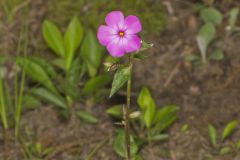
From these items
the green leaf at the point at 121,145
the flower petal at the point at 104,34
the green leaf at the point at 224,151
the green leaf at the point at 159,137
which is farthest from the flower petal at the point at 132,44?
the green leaf at the point at 224,151

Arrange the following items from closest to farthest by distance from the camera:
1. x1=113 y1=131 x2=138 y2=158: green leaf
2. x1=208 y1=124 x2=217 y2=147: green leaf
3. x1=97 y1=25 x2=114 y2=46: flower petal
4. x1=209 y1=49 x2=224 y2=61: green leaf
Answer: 1. x1=97 y1=25 x2=114 y2=46: flower petal
2. x1=113 y1=131 x2=138 y2=158: green leaf
3. x1=208 y1=124 x2=217 y2=147: green leaf
4. x1=209 y1=49 x2=224 y2=61: green leaf

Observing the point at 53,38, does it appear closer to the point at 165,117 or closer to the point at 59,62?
the point at 59,62

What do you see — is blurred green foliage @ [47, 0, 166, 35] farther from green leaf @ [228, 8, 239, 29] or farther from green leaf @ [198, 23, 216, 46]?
green leaf @ [228, 8, 239, 29]

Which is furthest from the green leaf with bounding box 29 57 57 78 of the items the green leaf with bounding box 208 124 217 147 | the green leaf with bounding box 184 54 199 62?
the green leaf with bounding box 208 124 217 147

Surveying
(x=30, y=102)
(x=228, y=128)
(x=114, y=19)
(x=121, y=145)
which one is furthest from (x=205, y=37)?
(x=114, y=19)

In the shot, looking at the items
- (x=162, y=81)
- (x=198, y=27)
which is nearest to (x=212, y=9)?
(x=198, y=27)

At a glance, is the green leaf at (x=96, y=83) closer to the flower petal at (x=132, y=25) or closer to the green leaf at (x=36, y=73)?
the green leaf at (x=36, y=73)
